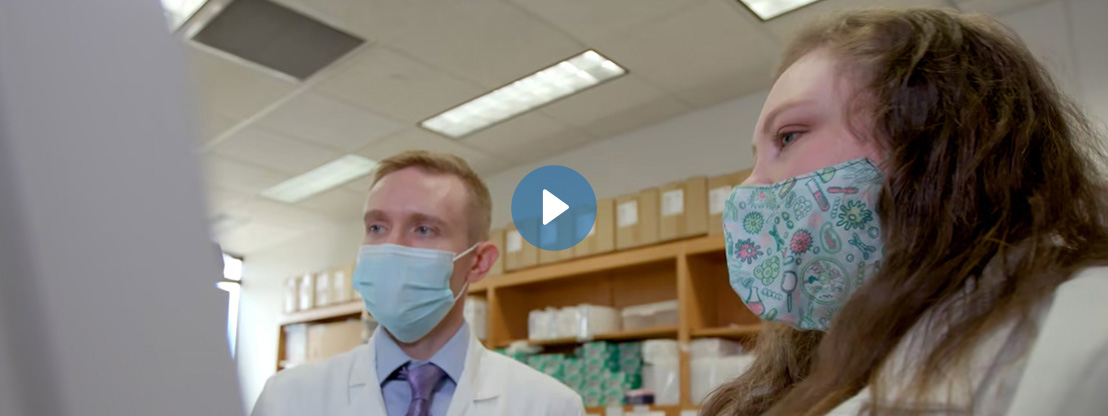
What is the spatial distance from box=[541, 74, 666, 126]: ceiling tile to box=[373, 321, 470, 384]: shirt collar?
178cm

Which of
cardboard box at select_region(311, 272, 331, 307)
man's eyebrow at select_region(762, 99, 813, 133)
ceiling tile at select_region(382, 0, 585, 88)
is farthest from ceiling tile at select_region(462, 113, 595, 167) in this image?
man's eyebrow at select_region(762, 99, 813, 133)

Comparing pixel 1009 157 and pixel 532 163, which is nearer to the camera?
pixel 1009 157

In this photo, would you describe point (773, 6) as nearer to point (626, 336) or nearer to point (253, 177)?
point (626, 336)

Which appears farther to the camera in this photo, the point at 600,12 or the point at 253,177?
the point at 253,177

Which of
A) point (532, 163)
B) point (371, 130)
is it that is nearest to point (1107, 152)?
point (532, 163)

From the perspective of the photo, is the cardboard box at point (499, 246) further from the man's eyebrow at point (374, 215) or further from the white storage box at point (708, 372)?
the man's eyebrow at point (374, 215)

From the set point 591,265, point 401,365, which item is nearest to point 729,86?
point 591,265

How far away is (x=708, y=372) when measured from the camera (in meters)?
3.02

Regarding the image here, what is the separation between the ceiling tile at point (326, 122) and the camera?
11.7ft

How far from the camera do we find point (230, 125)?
370cm

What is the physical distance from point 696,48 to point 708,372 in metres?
1.30

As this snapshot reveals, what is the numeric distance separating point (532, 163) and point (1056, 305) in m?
2.57

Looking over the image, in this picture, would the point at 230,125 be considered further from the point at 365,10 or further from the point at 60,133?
the point at 60,133

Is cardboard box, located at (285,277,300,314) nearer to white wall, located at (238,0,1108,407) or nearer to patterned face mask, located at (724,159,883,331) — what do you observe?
white wall, located at (238,0,1108,407)
